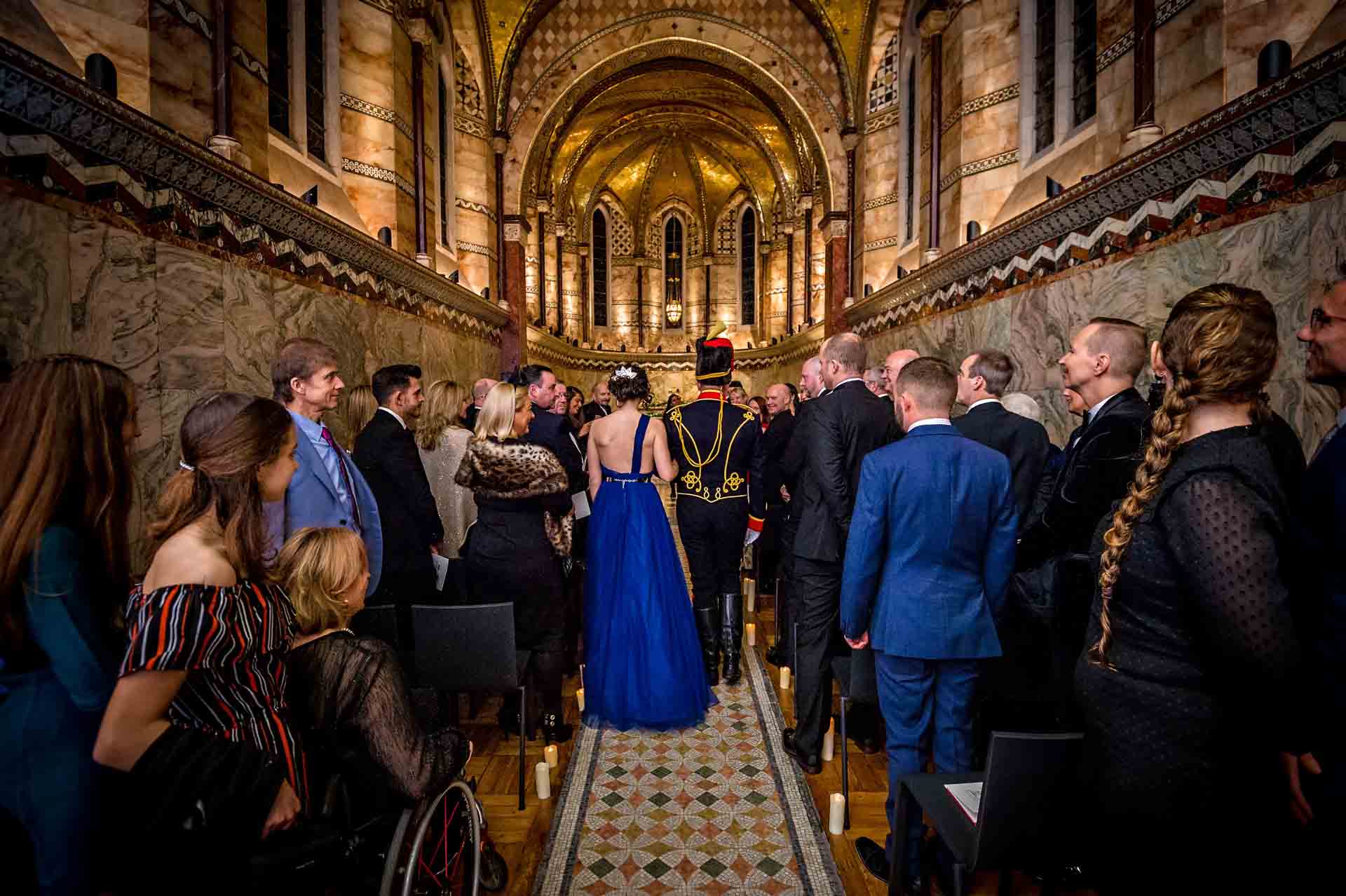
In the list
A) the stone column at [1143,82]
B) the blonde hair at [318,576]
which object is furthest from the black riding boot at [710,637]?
the stone column at [1143,82]

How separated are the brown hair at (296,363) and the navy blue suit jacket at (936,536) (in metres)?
2.23

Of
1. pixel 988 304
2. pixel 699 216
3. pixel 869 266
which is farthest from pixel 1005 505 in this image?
pixel 699 216

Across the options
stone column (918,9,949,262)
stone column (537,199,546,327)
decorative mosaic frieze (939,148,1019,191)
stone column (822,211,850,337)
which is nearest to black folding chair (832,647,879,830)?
decorative mosaic frieze (939,148,1019,191)

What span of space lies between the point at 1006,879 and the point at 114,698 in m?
2.32

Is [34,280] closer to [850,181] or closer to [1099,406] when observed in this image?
[1099,406]

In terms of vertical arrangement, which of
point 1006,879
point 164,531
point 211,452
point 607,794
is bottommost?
point 607,794

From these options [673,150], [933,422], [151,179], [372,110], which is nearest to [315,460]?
[151,179]

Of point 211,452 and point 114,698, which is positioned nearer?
point 114,698

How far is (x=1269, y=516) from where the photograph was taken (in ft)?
3.97

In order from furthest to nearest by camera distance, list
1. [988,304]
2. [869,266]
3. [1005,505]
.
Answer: [869,266] < [988,304] < [1005,505]

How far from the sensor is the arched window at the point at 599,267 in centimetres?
2028

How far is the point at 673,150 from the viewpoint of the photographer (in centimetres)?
1953

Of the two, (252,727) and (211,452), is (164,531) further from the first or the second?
(252,727)

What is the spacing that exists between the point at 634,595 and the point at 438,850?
69.1 inches
